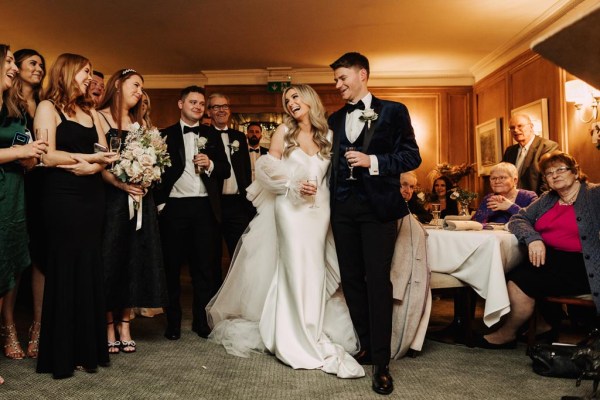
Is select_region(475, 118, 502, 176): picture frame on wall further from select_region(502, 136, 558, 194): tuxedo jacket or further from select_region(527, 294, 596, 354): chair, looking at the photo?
select_region(527, 294, 596, 354): chair

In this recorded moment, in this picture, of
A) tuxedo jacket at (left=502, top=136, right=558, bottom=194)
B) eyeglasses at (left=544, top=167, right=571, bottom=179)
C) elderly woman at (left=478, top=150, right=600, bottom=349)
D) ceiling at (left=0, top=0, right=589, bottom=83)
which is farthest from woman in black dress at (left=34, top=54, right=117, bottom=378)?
tuxedo jacket at (left=502, top=136, right=558, bottom=194)

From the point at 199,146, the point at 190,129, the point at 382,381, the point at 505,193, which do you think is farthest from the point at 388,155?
the point at 505,193

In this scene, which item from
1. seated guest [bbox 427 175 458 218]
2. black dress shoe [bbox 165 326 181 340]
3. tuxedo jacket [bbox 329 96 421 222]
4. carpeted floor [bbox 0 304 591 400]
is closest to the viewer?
carpeted floor [bbox 0 304 591 400]

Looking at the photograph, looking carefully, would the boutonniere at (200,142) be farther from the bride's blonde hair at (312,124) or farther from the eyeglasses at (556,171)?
the eyeglasses at (556,171)

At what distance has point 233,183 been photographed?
16.1ft

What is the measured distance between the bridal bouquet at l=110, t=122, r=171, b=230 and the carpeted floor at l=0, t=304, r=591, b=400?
989mm

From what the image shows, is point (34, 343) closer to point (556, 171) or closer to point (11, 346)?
point (11, 346)

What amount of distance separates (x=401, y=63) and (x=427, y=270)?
652 cm

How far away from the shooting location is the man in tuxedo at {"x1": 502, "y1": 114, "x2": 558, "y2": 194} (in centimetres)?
664

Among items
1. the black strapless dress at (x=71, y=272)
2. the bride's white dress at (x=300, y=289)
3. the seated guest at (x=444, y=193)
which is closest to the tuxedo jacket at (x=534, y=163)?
the seated guest at (x=444, y=193)

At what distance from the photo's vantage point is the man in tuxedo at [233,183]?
489 cm

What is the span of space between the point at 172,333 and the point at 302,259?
1.33 metres

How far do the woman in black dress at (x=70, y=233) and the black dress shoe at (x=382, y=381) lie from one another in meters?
1.62

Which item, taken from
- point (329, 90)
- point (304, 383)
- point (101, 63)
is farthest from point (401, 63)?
point (304, 383)
